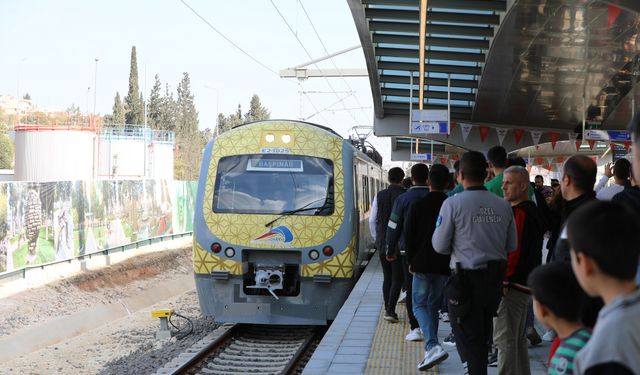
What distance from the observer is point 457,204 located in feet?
18.9

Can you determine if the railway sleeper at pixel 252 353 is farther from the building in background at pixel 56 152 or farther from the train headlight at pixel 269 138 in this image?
the building in background at pixel 56 152

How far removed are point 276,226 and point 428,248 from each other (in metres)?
4.86

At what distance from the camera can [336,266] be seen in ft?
38.3

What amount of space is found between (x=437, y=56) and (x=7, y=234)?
1200 cm

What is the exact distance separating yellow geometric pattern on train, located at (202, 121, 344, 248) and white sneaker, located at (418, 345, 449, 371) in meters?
4.66

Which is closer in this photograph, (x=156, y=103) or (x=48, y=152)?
(x=48, y=152)

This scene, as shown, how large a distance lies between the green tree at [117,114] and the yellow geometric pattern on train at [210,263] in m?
81.3

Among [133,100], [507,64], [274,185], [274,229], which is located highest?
[133,100]

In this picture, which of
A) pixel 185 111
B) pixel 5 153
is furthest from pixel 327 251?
pixel 185 111

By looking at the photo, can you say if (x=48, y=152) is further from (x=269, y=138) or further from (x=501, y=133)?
(x=269, y=138)

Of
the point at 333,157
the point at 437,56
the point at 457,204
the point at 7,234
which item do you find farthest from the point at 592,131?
the point at 457,204

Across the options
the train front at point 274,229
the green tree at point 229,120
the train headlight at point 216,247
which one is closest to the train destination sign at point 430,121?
the train front at point 274,229

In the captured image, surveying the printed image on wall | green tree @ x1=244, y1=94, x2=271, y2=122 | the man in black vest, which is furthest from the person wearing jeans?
green tree @ x1=244, y1=94, x2=271, y2=122

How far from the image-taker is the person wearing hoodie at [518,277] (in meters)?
5.82
